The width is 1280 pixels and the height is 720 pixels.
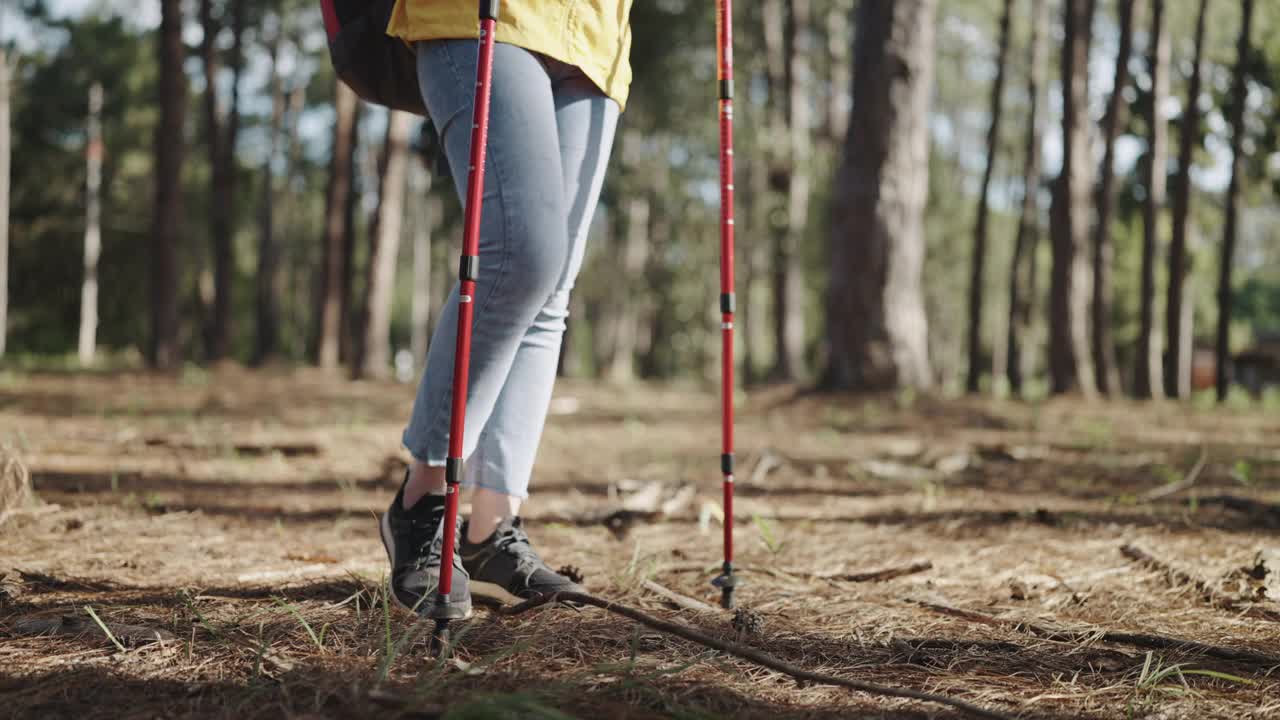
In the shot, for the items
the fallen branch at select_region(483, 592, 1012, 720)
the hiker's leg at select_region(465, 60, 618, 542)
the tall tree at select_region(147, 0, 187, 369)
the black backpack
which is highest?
the tall tree at select_region(147, 0, 187, 369)

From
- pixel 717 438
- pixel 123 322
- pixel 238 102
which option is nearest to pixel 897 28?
pixel 717 438

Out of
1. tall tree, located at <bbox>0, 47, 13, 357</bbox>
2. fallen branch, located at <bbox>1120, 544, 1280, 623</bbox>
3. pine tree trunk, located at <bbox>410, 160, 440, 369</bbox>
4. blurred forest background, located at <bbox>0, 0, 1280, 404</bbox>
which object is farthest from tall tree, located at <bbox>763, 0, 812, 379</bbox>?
tall tree, located at <bbox>0, 47, 13, 357</bbox>

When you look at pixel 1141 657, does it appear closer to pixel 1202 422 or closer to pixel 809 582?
pixel 809 582

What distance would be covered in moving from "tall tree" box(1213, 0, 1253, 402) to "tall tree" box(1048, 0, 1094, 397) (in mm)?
2661

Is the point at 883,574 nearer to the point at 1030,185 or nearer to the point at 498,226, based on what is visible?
the point at 498,226

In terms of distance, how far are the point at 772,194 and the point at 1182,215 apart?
7.15 m

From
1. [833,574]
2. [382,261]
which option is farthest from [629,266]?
[833,574]

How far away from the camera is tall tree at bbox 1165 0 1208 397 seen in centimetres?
1416

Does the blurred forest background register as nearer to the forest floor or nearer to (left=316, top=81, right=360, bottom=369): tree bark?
(left=316, top=81, right=360, bottom=369): tree bark

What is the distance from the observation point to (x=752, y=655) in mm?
1854

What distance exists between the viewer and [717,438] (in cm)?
732

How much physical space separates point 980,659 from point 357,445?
4.88 m

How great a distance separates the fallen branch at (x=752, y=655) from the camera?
1.64 m

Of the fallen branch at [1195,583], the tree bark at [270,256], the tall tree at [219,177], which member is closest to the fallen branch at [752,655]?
the fallen branch at [1195,583]
